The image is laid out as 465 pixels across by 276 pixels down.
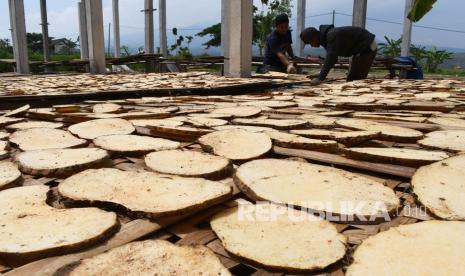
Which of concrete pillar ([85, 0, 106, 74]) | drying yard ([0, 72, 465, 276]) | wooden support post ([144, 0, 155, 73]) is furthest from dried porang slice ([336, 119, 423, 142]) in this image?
wooden support post ([144, 0, 155, 73])

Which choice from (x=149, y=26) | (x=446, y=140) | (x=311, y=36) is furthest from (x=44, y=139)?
(x=149, y=26)

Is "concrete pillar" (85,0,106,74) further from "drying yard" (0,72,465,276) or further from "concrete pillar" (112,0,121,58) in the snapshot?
"concrete pillar" (112,0,121,58)

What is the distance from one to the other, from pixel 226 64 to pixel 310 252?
6.66 m

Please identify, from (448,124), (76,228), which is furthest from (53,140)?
(448,124)

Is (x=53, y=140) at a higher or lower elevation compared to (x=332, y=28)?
lower

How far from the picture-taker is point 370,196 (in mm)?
965

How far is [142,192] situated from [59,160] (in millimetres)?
463

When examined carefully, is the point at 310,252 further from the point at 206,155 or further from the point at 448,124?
the point at 448,124

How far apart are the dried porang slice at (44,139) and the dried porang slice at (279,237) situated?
3.02 feet

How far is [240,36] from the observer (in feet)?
19.8

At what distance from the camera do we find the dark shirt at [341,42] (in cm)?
493

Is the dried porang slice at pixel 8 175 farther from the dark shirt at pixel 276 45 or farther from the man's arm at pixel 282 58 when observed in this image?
the man's arm at pixel 282 58

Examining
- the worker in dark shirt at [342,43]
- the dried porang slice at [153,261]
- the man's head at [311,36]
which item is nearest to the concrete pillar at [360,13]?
the worker in dark shirt at [342,43]

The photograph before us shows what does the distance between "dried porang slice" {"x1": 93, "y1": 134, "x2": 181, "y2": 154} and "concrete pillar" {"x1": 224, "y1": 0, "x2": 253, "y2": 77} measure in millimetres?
4669
